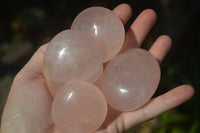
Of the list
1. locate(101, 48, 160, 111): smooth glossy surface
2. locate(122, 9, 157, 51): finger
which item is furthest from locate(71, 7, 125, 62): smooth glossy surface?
locate(122, 9, 157, 51): finger

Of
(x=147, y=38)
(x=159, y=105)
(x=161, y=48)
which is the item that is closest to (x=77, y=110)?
(x=159, y=105)

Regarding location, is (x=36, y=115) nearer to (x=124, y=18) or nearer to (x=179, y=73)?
(x=124, y=18)

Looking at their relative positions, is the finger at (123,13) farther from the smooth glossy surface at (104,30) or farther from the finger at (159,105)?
the finger at (159,105)

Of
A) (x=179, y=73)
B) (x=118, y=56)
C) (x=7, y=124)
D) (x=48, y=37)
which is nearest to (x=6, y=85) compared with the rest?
(x=48, y=37)

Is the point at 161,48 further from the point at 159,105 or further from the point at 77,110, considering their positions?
the point at 77,110

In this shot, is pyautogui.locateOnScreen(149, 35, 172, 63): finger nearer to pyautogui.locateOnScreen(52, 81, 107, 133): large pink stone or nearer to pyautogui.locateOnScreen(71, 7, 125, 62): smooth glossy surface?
pyautogui.locateOnScreen(71, 7, 125, 62): smooth glossy surface

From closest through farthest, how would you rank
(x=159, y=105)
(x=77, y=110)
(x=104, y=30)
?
(x=77, y=110)
(x=159, y=105)
(x=104, y=30)
